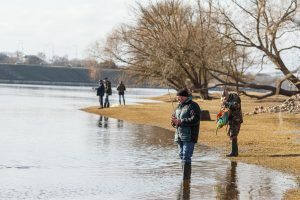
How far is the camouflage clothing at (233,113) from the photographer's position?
17219 millimetres

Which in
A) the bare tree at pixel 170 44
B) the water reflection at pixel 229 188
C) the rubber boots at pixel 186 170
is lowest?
the water reflection at pixel 229 188

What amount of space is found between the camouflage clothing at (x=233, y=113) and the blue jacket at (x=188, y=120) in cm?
430

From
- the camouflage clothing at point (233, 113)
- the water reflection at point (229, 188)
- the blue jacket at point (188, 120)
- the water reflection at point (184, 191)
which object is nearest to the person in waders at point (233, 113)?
the camouflage clothing at point (233, 113)

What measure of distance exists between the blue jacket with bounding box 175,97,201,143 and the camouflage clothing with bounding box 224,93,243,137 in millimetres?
4300

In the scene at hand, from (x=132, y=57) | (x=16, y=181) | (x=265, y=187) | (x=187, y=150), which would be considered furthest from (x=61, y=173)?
(x=132, y=57)

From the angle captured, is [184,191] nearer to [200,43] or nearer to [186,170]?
[186,170]

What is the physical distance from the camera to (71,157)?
1655 centimetres

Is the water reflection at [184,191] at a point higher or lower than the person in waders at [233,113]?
lower

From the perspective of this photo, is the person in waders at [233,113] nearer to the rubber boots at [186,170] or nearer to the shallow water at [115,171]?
the shallow water at [115,171]

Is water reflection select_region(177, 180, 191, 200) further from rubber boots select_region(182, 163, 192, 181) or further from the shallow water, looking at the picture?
rubber boots select_region(182, 163, 192, 181)

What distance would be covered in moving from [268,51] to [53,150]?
19528 mm

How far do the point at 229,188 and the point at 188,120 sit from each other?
4.90 ft

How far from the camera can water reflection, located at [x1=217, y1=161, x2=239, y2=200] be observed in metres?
11.7

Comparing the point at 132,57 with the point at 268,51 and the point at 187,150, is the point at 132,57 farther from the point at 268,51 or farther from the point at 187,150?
the point at 187,150
